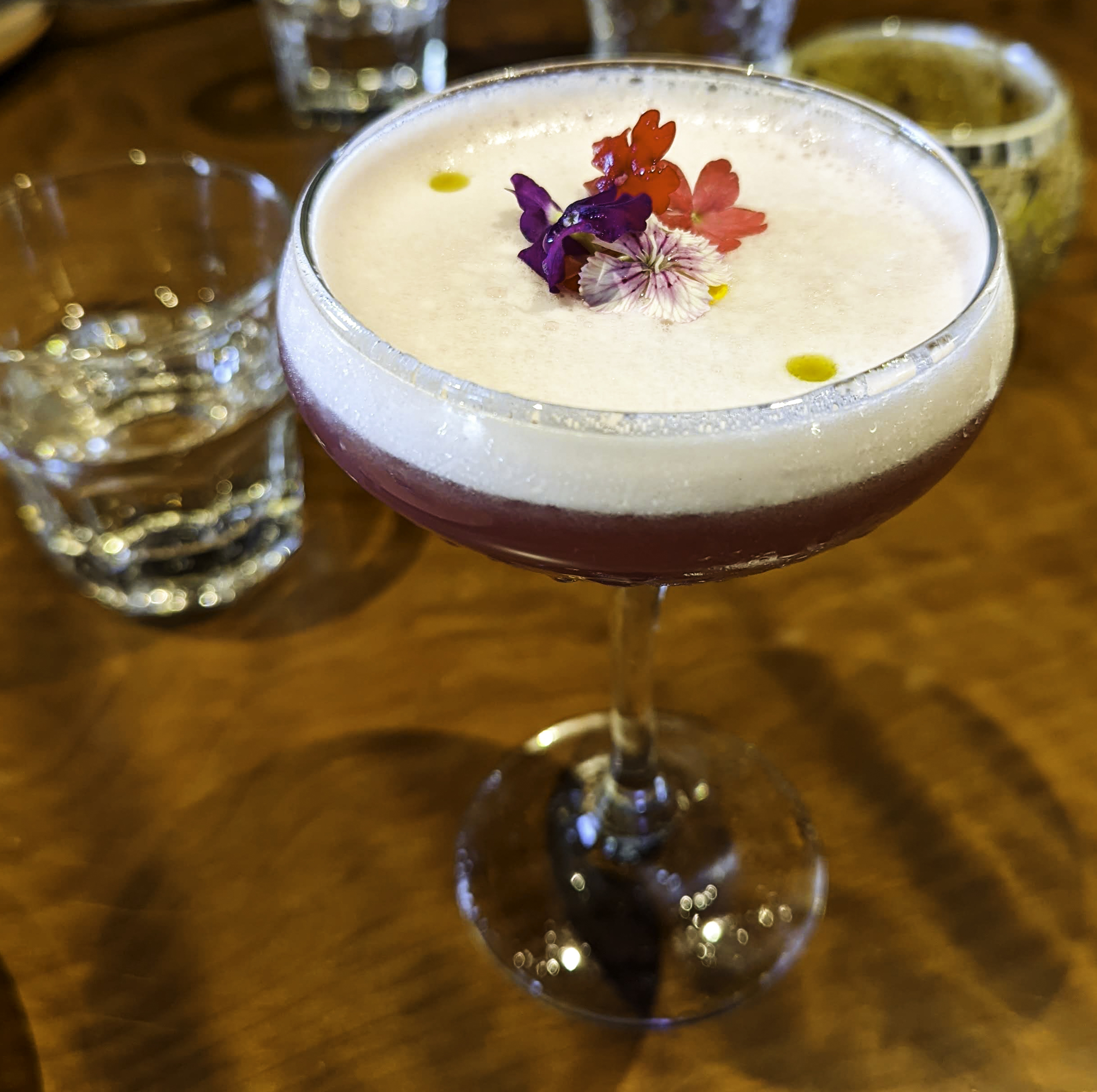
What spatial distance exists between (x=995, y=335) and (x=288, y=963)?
0.64m

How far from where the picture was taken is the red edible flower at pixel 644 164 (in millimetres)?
720

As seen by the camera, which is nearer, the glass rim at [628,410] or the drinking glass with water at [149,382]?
the glass rim at [628,410]

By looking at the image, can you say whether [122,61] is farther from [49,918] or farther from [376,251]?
[49,918]

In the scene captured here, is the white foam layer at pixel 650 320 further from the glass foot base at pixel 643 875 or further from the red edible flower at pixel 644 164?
the glass foot base at pixel 643 875

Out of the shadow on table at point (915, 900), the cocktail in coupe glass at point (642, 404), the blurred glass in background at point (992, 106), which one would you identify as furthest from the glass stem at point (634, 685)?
the blurred glass in background at point (992, 106)

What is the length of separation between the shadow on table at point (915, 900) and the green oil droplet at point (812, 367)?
17.4 inches

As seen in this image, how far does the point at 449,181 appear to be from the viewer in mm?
828

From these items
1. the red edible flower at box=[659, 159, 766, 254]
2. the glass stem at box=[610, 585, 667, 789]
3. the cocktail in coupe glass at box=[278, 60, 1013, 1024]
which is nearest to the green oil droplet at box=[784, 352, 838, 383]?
the cocktail in coupe glass at box=[278, 60, 1013, 1024]

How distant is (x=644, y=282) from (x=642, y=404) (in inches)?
4.0

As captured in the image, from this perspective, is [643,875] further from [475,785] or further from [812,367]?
[812,367]

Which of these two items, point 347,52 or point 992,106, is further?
point 347,52

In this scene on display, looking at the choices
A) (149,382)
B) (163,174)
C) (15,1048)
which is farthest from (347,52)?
(15,1048)

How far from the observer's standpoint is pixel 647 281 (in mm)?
691

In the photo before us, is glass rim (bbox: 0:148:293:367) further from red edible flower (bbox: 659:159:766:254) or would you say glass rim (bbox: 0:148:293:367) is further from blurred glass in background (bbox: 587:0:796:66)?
blurred glass in background (bbox: 587:0:796:66)
